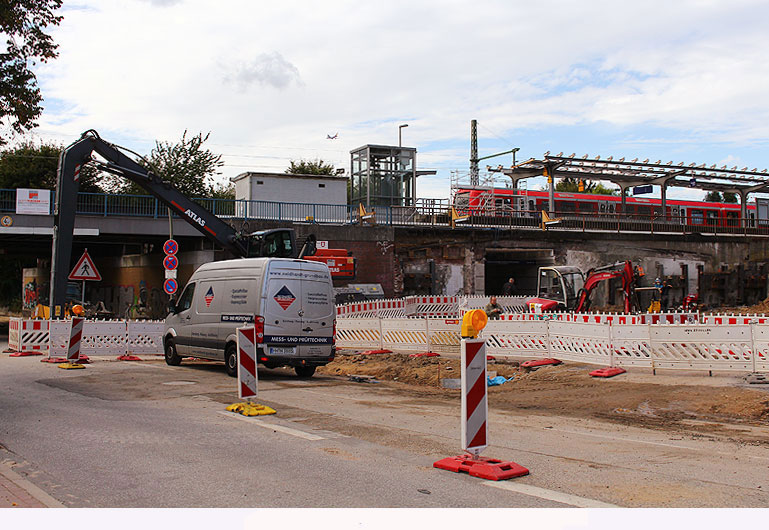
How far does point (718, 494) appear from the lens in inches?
249

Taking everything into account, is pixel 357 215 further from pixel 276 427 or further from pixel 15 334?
pixel 276 427

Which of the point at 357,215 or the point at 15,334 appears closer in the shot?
the point at 15,334

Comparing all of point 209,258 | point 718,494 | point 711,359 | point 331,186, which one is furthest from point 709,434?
point 331,186

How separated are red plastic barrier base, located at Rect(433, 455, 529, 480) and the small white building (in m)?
33.1

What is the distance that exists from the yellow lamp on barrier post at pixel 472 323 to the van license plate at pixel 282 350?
967cm

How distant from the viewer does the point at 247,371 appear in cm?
1105

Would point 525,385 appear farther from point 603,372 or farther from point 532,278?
point 532,278

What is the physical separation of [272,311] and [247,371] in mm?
5191

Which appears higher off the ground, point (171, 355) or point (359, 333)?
point (359, 333)

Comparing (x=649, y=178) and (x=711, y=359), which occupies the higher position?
(x=649, y=178)

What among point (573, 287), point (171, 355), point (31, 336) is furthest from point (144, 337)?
point (573, 287)

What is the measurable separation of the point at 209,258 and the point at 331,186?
10.0m

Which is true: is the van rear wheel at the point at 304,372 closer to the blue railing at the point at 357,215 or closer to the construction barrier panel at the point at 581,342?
the construction barrier panel at the point at 581,342

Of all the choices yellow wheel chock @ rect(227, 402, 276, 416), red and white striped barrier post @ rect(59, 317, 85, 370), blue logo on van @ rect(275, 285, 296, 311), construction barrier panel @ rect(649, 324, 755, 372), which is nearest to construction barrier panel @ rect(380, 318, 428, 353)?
blue logo on van @ rect(275, 285, 296, 311)
